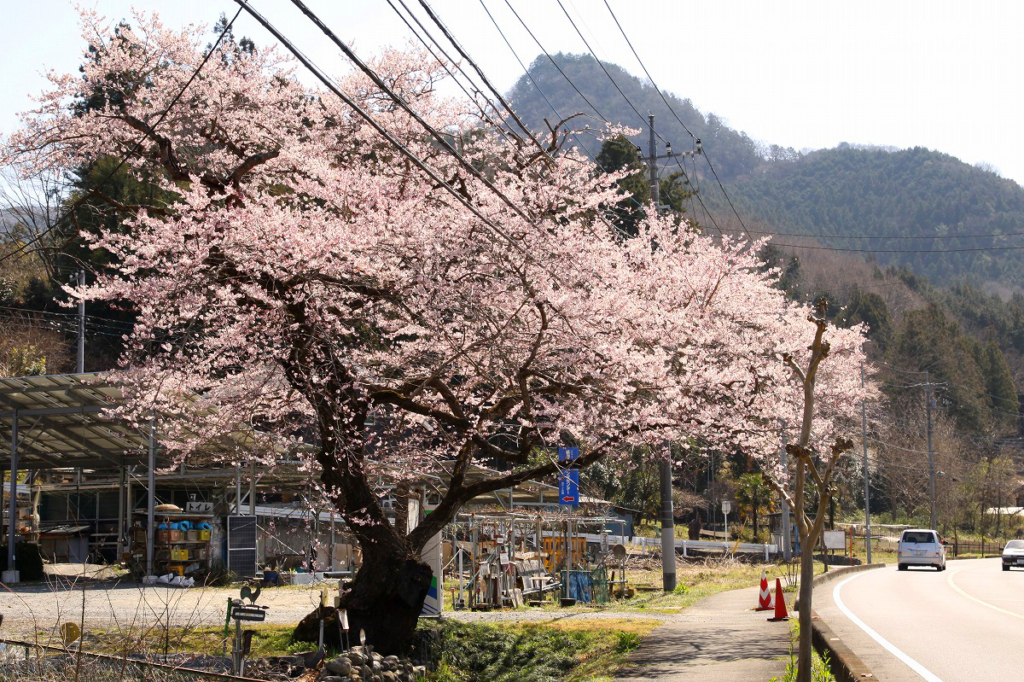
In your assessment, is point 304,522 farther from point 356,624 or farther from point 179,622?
point 356,624

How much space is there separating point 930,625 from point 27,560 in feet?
71.9

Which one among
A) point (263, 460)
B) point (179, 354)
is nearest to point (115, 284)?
point (179, 354)

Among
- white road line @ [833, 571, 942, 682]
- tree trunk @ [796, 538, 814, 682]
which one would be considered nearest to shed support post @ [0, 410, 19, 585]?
white road line @ [833, 571, 942, 682]

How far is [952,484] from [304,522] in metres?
46.0

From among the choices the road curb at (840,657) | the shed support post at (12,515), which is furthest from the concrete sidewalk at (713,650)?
the shed support post at (12,515)

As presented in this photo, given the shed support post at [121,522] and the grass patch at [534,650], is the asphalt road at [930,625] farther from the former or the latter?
the shed support post at [121,522]

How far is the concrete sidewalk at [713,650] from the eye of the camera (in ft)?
36.3

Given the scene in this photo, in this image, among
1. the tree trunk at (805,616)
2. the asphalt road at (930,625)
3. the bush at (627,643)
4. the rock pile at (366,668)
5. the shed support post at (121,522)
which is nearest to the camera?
Result: the tree trunk at (805,616)

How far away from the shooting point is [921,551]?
35.1 m

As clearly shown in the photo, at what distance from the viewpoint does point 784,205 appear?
150m

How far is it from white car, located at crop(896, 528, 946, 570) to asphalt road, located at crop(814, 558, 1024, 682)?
289 inches

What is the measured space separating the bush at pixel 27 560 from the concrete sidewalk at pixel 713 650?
17.2 metres

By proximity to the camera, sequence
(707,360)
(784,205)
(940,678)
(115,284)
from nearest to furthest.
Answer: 1. (940,678)
2. (115,284)
3. (707,360)
4. (784,205)

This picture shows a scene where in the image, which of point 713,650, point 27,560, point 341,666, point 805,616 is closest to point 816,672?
point 713,650
